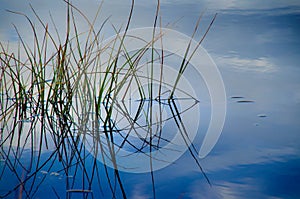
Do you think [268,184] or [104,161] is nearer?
[268,184]

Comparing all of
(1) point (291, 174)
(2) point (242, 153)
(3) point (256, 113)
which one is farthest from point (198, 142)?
(3) point (256, 113)

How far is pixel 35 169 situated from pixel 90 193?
0.20 meters

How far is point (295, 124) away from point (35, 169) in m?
1.00

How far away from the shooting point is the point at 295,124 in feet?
4.34

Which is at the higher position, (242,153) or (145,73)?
(145,73)

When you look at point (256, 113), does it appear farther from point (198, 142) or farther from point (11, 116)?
point (11, 116)

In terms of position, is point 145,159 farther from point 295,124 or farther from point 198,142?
point 295,124

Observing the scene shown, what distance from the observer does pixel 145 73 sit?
5.66 feet

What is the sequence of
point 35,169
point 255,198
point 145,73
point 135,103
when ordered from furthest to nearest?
1. point 135,103
2. point 145,73
3. point 35,169
4. point 255,198

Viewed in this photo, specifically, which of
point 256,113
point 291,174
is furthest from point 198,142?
point 256,113

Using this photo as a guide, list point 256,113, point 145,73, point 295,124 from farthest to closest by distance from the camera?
point 145,73, point 256,113, point 295,124

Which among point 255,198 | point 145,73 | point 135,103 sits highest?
point 145,73

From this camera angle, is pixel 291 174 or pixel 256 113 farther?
pixel 256 113

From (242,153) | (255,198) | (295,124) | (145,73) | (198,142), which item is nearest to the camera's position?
(255,198)
